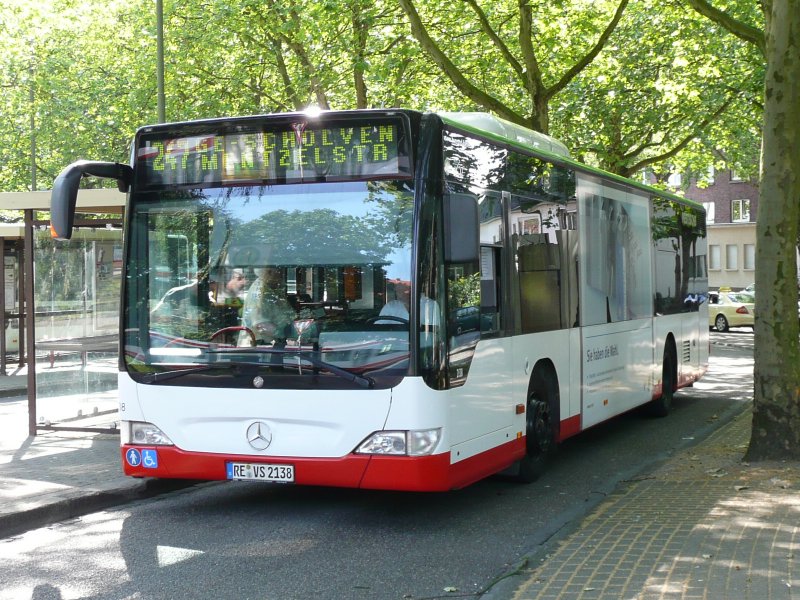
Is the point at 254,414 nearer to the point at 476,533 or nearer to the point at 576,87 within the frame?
the point at 476,533

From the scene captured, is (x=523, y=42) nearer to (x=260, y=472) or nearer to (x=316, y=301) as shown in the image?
(x=316, y=301)

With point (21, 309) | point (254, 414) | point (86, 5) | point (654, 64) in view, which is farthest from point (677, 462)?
point (86, 5)

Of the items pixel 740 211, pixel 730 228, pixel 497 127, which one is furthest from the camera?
pixel 740 211

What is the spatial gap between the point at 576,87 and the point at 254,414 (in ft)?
76.5

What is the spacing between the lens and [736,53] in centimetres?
2820

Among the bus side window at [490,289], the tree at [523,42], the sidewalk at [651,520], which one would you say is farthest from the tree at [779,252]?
the tree at [523,42]

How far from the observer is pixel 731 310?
136 feet

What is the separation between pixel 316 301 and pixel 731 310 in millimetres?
36326

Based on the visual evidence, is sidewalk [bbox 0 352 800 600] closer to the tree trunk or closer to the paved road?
the paved road

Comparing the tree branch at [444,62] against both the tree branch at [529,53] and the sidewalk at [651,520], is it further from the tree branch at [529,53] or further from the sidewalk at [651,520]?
the sidewalk at [651,520]

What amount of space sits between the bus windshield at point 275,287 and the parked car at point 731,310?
3548cm

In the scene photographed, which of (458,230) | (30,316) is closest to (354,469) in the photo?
(458,230)

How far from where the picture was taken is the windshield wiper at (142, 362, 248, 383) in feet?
25.3

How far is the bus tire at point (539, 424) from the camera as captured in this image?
371 inches
